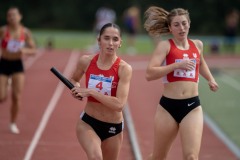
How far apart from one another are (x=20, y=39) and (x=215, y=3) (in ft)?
106

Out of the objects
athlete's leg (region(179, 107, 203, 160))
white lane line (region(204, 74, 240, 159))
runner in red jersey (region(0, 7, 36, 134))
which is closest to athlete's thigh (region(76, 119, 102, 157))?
athlete's leg (region(179, 107, 203, 160))

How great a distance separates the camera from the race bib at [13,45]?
11.3 meters

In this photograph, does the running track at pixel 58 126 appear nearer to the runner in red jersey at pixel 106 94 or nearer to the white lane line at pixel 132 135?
the white lane line at pixel 132 135

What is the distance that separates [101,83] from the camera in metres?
6.92

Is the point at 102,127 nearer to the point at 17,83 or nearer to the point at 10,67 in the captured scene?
the point at 17,83

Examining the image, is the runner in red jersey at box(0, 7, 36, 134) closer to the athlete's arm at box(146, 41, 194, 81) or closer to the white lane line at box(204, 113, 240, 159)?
the white lane line at box(204, 113, 240, 159)

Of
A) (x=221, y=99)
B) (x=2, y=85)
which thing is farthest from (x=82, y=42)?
(x=2, y=85)

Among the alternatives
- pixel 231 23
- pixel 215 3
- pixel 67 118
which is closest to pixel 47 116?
pixel 67 118

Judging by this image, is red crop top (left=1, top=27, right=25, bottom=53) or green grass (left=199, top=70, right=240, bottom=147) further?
green grass (left=199, top=70, right=240, bottom=147)

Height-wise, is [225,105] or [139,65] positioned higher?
[225,105]

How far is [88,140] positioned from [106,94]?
559 millimetres

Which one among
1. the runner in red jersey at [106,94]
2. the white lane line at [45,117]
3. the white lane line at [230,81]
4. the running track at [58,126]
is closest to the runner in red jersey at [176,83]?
the runner in red jersey at [106,94]

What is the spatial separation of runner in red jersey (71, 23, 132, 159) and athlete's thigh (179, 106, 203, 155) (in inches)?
28.8

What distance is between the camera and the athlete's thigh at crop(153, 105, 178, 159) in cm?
735
